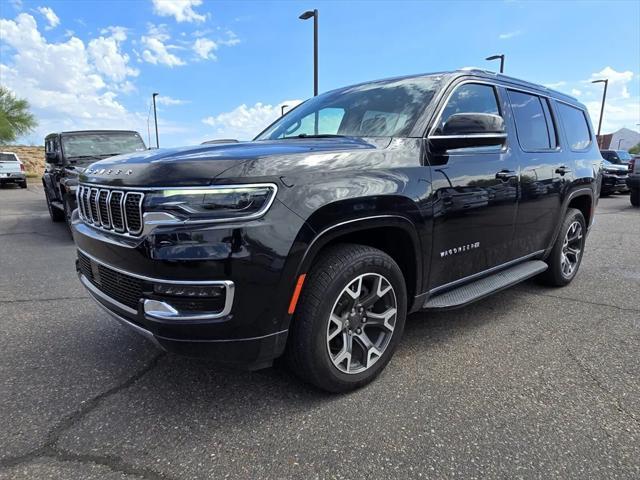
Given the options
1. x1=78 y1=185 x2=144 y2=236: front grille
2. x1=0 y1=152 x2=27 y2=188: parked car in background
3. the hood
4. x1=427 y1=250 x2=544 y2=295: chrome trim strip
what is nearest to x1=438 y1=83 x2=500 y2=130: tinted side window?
the hood

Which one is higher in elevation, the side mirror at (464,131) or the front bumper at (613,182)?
the side mirror at (464,131)

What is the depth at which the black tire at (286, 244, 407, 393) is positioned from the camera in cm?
235

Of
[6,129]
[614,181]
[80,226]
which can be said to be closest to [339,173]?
[80,226]

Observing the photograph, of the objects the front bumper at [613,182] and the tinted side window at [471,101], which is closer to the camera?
the tinted side window at [471,101]

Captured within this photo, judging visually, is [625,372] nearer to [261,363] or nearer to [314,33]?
[261,363]

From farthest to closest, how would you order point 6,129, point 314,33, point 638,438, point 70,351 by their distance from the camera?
point 6,129
point 314,33
point 70,351
point 638,438

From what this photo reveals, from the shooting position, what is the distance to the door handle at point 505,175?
3.36 m

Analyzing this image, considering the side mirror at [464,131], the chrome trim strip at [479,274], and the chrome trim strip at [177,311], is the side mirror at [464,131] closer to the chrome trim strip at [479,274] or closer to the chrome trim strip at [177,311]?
the chrome trim strip at [479,274]

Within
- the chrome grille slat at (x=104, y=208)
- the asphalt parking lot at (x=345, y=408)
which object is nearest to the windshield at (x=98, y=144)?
the asphalt parking lot at (x=345, y=408)

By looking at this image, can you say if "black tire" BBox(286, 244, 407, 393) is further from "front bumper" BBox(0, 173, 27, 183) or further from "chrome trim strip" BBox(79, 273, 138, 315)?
"front bumper" BBox(0, 173, 27, 183)

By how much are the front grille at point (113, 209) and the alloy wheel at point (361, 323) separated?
113cm

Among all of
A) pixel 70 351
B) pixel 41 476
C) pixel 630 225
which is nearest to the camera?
pixel 41 476

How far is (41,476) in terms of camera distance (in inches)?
78.0

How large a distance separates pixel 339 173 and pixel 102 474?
1.81 meters
